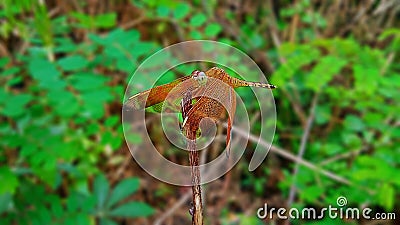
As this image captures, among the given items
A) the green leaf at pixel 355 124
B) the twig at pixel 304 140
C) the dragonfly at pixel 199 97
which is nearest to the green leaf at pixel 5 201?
the twig at pixel 304 140

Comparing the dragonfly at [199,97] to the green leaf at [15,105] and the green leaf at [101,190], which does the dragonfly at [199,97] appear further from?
the green leaf at [101,190]

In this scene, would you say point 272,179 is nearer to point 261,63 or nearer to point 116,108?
point 261,63

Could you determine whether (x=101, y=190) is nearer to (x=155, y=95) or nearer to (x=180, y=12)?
(x=180, y=12)

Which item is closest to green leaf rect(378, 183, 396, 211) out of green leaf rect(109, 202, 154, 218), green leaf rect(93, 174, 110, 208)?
green leaf rect(109, 202, 154, 218)

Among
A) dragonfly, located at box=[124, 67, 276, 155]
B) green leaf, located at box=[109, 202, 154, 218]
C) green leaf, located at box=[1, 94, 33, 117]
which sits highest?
green leaf, located at box=[1, 94, 33, 117]

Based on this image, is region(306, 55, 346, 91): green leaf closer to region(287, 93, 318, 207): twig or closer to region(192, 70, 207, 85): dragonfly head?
region(287, 93, 318, 207): twig

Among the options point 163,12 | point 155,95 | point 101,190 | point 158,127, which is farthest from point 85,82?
point 155,95

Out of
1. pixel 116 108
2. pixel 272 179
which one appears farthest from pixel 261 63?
pixel 116 108
